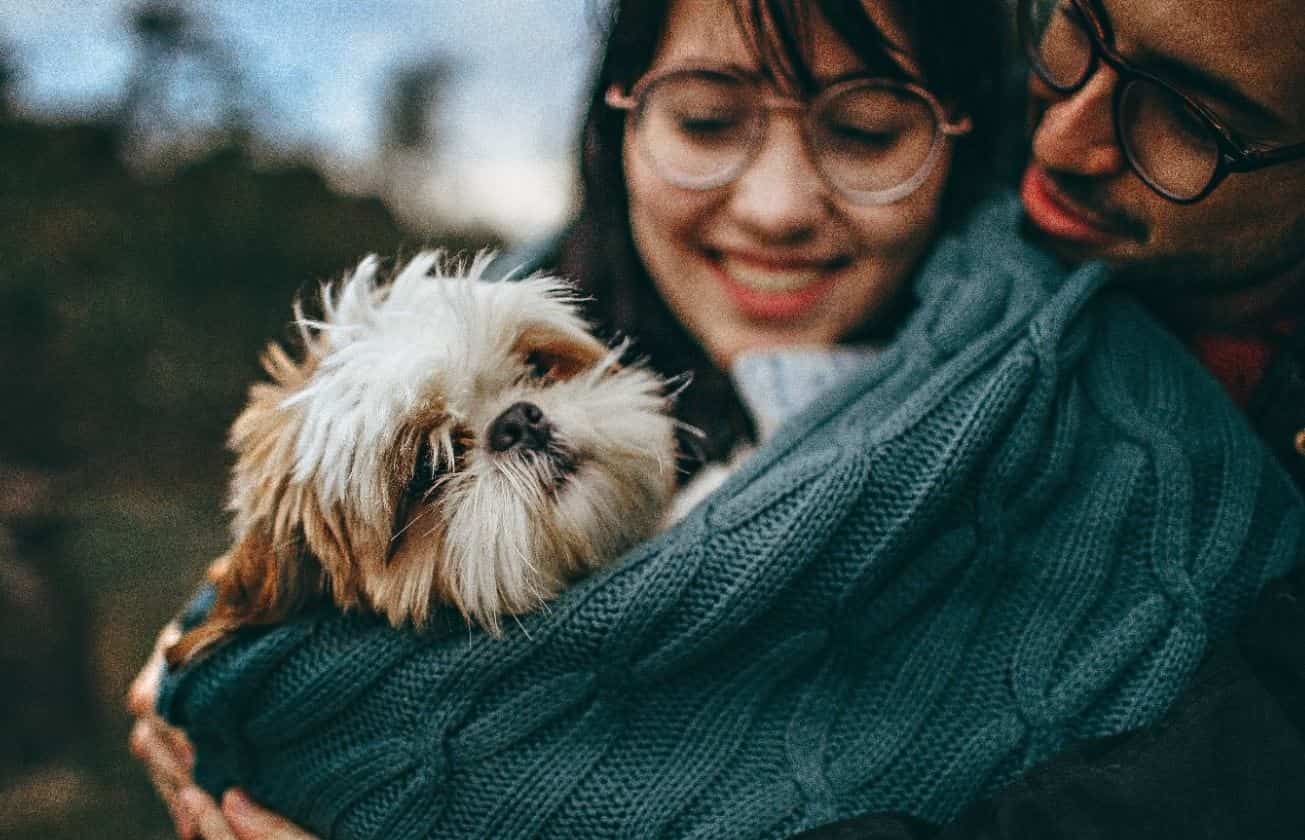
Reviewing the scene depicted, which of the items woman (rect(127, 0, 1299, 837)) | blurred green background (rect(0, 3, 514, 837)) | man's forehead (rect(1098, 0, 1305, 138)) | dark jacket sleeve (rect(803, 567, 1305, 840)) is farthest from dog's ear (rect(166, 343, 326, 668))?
blurred green background (rect(0, 3, 514, 837))

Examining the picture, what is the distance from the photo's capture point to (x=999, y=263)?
1.67 m

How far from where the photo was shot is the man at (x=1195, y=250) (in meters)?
1.18

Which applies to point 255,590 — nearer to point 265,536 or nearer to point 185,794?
point 265,536

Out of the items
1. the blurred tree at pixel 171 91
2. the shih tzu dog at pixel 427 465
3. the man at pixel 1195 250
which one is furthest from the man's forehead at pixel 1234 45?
the blurred tree at pixel 171 91

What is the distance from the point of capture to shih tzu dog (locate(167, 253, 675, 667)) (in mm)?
1407

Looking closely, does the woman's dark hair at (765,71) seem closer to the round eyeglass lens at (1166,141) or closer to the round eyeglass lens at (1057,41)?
the round eyeglass lens at (1057,41)

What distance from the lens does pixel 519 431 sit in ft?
4.97

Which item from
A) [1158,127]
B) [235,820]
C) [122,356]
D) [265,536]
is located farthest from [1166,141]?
[122,356]

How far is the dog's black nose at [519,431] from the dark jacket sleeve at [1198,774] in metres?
0.69

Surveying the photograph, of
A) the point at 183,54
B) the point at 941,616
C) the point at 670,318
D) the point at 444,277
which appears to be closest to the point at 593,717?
the point at 941,616

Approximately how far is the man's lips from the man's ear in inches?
53.2

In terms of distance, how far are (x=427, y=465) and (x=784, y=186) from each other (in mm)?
813

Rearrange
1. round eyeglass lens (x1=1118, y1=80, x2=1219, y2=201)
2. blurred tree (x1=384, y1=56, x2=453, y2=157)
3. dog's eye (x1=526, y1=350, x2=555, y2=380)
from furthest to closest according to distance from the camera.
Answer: blurred tree (x1=384, y1=56, x2=453, y2=157) < dog's eye (x1=526, y1=350, x2=555, y2=380) < round eyeglass lens (x1=1118, y1=80, x2=1219, y2=201)

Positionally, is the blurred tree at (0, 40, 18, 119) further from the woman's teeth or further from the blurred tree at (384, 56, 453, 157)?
the woman's teeth
